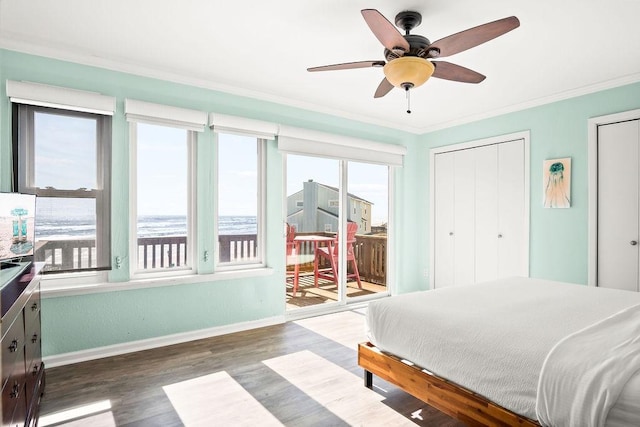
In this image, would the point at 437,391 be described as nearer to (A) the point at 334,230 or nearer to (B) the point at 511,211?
(A) the point at 334,230

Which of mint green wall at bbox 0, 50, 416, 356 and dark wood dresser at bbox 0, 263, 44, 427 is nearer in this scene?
dark wood dresser at bbox 0, 263, 44, 427

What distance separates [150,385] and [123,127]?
2.08m

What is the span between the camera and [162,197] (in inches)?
137

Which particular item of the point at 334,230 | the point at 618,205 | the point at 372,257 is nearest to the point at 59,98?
the point at 334,230

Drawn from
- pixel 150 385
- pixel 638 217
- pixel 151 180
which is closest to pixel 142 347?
pixel 150 385

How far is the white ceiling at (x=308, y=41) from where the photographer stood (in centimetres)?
234

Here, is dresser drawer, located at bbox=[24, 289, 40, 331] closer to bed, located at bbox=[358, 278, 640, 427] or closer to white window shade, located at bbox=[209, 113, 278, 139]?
bed, located at bbox=[358, 278, 640, 427]

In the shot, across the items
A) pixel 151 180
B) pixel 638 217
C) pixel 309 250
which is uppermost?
pixel 151 180

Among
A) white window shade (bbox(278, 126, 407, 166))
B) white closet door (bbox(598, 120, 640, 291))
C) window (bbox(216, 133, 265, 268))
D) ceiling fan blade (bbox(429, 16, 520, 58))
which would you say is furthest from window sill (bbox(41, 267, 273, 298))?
white closet door (bbox(598, 120, 640, 291))

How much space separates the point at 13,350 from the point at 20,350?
0.63 ft

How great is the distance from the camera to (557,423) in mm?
1477

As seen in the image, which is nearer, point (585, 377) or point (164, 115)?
point (585, 377)

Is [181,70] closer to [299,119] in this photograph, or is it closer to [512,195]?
[299,119]

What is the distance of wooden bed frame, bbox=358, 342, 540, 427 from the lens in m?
1.74
